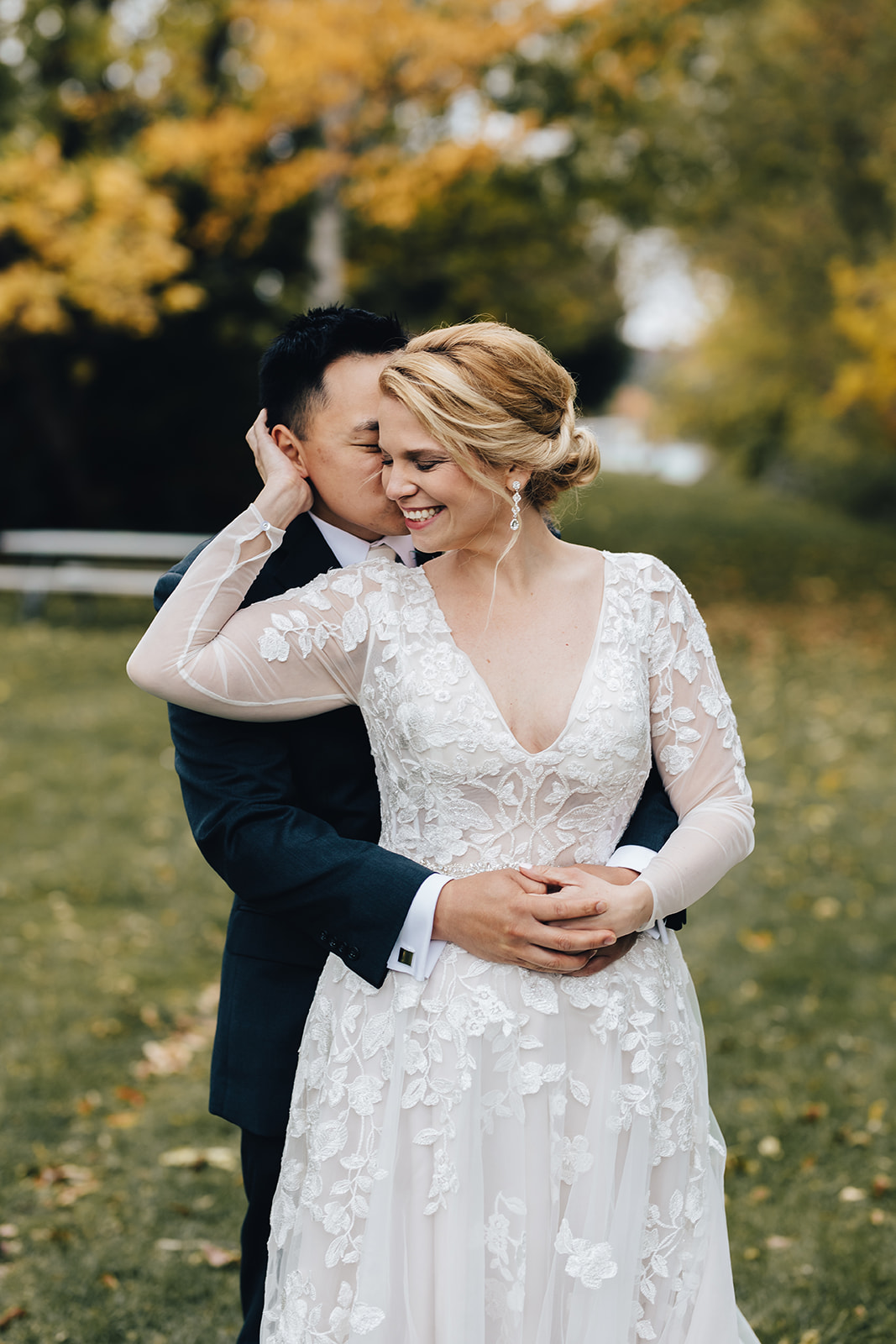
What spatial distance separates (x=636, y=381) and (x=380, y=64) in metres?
68.7

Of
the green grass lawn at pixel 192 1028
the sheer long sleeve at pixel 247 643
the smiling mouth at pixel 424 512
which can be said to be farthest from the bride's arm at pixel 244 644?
the green grass lawn at pixel 192 1028

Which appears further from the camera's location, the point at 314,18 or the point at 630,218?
the point at 630,218

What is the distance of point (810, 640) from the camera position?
1454 cm

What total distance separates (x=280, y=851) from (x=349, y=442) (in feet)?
2.66

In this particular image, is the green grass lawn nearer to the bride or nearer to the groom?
the groom

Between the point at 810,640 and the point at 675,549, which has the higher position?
the point at 810,640

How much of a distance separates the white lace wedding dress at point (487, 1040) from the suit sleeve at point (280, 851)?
0.10 m

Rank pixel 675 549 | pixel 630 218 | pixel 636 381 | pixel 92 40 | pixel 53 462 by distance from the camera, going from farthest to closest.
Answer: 1. pixel 636 381
2. pixel 675 549
3. pixel 53 462
4. pixel 630 218
5. pixel 92 40

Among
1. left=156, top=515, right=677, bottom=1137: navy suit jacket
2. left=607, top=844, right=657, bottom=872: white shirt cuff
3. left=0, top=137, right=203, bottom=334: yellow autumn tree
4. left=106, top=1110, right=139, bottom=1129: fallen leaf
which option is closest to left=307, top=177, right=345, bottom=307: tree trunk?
left=0, top=137, right=203, bottom=334: yellow autumn tree

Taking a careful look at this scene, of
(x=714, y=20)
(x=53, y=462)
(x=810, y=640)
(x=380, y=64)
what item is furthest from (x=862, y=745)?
(x=53, y=462)

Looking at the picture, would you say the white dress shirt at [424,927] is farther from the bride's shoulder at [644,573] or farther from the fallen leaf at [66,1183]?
the fallen leaf at [66,1183]

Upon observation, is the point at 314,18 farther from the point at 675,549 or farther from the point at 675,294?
the point at 675,294

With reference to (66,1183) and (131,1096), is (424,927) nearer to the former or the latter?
(66,1183)

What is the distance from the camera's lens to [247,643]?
2.36 m
